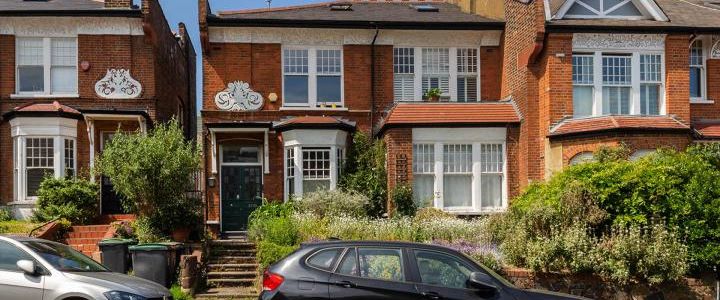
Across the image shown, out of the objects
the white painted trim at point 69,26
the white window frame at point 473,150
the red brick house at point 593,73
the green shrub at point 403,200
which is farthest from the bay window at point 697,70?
the white painted trim at point 69,26

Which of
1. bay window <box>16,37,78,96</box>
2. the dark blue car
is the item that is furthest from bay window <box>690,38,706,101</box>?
bay window <box>16,37,78,96</box>

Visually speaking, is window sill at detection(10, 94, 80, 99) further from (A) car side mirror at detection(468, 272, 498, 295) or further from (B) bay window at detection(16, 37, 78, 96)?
(A) car side mirror at detection(468, 272, 498, 295)

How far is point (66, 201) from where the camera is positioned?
757 inches

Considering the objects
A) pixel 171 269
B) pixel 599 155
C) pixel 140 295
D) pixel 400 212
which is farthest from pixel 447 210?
pixel 140 295

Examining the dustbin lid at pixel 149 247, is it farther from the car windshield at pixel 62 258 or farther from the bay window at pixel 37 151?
the bay window at pixel 37 151

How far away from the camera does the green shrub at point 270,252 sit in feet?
48.8

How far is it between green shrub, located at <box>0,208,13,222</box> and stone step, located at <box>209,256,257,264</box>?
616cm

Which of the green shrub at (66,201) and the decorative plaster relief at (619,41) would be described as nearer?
the green shrub at (66,201)

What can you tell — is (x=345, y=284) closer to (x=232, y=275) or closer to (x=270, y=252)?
(x=270, y=252)

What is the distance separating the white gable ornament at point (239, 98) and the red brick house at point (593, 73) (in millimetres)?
7544

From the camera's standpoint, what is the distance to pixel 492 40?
2258cm

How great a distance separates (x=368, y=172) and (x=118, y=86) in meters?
7.45

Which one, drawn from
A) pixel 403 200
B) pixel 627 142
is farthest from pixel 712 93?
pixel 403 200

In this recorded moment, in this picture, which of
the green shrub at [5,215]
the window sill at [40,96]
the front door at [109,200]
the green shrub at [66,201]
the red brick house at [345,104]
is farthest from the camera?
the window sill at [40,96]
